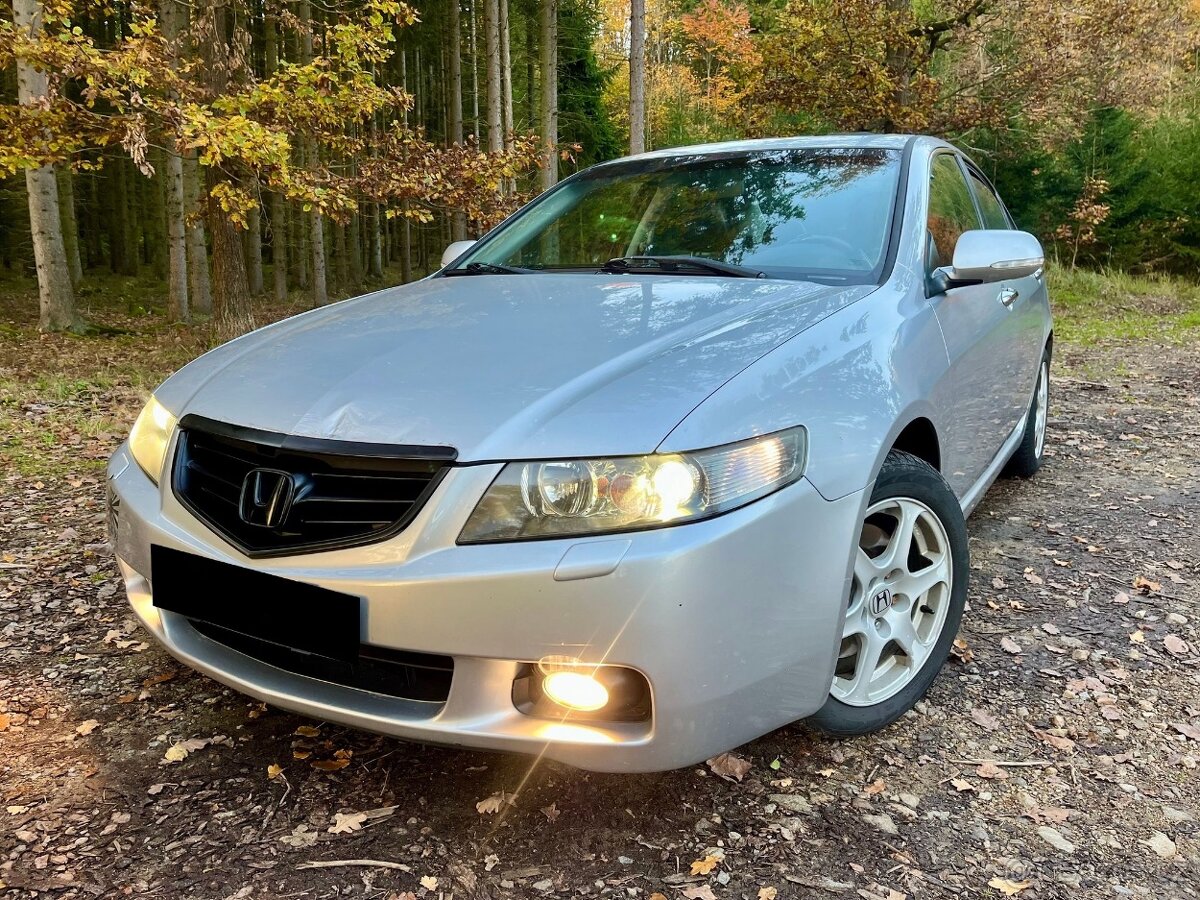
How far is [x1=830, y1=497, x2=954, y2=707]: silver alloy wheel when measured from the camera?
6.82 ft

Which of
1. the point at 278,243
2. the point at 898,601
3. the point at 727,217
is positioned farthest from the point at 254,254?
the point at 898,601

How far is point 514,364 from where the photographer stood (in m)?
1.94

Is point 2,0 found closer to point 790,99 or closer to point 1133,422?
point 790,99

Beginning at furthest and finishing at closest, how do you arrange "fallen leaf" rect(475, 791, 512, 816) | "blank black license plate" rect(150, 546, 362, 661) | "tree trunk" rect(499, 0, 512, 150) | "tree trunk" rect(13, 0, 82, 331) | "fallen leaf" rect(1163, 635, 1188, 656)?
"tree trunk" rect(499, 0, 512, 150) < "tree trunk" rect(13, 0, 82, 331) < "fallen leaf" rect(1163, 635, 1188, 656) < "fallen leaf" rect(475, 791, 512, 816) < "blank black license plate" rect(150, 546, 362, 661)

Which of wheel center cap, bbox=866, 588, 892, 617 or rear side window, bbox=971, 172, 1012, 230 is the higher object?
rear side window, bbox=971, 172, 1012, 230

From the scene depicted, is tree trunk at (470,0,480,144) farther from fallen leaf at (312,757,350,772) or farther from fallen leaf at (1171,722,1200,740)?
fallen leaf at (1171,722,1200,740)

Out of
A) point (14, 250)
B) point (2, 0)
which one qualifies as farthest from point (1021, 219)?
point (14, 250)

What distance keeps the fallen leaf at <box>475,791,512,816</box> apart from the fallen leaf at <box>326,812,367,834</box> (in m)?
0.25

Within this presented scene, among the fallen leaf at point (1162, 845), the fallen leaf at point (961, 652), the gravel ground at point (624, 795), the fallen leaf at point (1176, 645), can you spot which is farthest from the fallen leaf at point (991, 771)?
the fallen leaf at point (1176, 645)

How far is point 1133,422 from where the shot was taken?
5891 millimetres

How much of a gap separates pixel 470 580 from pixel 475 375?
0.53m

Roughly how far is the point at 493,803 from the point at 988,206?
3486mm

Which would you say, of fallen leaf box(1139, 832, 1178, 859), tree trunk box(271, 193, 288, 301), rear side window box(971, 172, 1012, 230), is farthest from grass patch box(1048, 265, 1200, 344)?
tree trunk box(271, 193, 288, 301)

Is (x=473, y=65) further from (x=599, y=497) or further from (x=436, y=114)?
(x=599, y=497)
